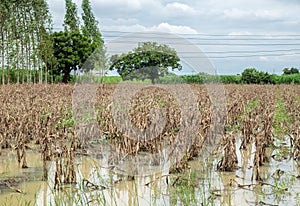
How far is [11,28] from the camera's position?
29.1m

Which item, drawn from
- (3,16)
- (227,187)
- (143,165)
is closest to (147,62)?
(143,165)

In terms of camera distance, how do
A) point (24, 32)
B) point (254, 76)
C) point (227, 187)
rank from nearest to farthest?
1. point (227, 187)
2. point (24, 32)
3. point (254, 76)

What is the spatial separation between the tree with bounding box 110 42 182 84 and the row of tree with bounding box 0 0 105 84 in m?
8.41

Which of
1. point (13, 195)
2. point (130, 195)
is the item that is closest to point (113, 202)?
point (130, 195)

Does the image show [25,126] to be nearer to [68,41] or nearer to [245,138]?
[245,138]

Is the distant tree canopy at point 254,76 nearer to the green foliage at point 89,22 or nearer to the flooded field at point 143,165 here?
the green foliage at point 89,22

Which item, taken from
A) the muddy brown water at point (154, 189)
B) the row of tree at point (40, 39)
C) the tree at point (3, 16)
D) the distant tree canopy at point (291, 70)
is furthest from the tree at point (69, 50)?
the muddy brown water at point (154, 189)

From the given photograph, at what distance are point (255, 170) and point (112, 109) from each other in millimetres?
3222

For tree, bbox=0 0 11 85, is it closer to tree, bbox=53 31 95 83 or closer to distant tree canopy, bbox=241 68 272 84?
tree, bbox=53 31 95 83

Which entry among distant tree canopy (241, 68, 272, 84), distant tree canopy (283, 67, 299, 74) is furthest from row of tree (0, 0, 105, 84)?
distant tree canopy (283, 67, 299, 74)

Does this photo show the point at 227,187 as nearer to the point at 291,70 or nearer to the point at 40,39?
the point at 40,39

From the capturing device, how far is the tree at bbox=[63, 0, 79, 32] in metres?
44.7

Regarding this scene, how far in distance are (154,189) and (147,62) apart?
4.09 meters

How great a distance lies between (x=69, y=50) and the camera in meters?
40.9
